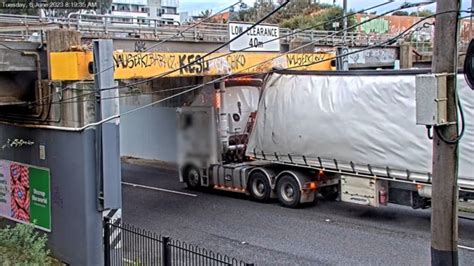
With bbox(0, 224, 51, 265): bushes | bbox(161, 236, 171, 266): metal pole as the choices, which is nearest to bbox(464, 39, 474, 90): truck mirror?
bbox(161, 236, 171, 266): metal pole

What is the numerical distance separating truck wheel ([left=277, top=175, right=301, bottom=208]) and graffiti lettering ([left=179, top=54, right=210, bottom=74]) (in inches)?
154

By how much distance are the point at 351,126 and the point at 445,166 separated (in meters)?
8.34

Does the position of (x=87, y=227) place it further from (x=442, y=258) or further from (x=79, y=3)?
(x=79, y=3)

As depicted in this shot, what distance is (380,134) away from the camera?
47.5 feet

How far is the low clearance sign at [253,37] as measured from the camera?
1456 cm

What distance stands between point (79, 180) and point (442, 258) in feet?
25.3

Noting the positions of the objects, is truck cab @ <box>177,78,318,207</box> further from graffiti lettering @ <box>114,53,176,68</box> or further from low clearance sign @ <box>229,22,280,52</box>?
graffiti lettering @ <box>114,53,176,68</box>

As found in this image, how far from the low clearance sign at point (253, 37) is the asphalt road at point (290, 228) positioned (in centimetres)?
444

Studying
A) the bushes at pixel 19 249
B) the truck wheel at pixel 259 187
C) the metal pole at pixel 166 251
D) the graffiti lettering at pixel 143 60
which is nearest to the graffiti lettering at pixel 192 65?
the graffiti lettering at pixel 143 60

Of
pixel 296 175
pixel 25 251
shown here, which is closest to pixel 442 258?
pixel 25 251

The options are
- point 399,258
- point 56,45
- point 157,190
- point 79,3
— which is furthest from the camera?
point 79,3

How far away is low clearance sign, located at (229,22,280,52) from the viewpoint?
14.6 metres

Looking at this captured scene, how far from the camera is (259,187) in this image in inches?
695

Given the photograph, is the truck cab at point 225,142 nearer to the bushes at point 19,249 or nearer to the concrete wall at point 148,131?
the concrete wall at point 148,131
